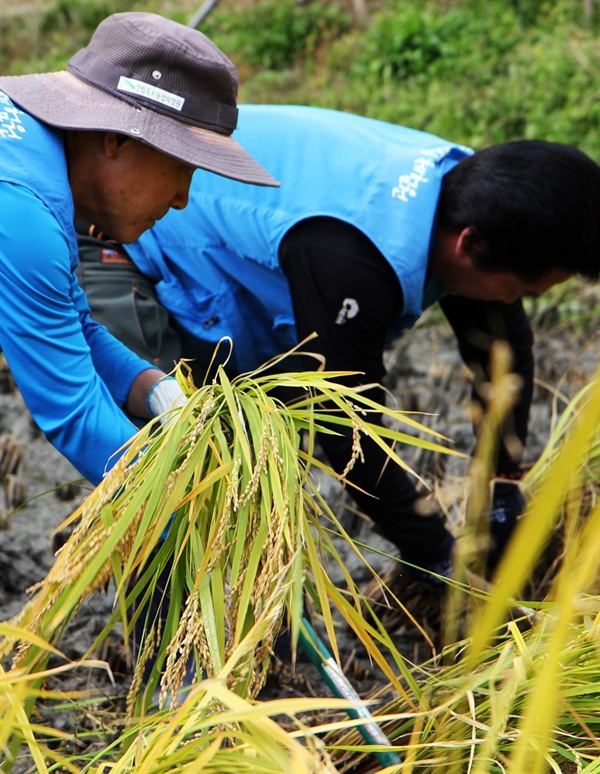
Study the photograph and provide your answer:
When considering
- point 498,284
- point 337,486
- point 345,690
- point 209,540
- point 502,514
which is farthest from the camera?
point 337,486

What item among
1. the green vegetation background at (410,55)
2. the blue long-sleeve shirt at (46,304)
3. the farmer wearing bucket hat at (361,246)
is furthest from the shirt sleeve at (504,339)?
the green vegetation background at (410,55)

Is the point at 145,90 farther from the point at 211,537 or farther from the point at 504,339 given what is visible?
the point at 504,339

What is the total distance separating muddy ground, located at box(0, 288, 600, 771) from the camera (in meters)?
2.59

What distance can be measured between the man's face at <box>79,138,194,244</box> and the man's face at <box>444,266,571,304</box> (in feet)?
2.63

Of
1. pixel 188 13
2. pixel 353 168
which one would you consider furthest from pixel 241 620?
pixel 188 13

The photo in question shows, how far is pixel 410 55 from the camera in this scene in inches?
284

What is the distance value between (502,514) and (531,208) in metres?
0.96

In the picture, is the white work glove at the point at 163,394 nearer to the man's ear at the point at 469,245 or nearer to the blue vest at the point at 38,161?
the blue vest at the point at 38,161

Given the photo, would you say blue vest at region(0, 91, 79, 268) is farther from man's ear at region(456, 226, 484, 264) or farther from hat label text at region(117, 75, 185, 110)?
man's ear at region(456, 226, 484, 264)

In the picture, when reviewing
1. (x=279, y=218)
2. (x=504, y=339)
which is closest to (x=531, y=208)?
(x=279, y=218)

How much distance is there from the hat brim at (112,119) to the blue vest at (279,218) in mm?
441

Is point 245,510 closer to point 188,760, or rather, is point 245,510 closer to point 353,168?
point 188,760

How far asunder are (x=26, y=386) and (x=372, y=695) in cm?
114

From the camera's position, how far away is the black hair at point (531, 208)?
2078 mm
